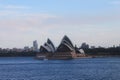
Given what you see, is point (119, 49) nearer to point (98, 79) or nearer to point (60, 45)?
point (60, 45)

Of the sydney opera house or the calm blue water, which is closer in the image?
the calm blue water

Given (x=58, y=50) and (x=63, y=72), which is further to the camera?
(x=58, y=50)

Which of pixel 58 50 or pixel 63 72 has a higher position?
pixel 58 50

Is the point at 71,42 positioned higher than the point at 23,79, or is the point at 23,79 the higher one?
the point at 71,42

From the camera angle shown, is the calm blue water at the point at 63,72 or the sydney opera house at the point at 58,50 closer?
the calm blue water at the point at 63,72

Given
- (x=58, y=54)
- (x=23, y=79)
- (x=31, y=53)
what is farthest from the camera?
(x=31, y=53)

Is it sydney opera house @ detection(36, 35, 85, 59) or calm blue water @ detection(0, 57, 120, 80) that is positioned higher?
sydney opera house @ detection(36, 35, 85, 59)

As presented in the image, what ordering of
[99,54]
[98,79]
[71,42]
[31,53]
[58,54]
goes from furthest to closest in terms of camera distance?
[31,53] → [99,54] → [58,54] → [71,42] → [98,79]

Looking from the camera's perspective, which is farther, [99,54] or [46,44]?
[99,54]

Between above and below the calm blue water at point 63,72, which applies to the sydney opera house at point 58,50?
above

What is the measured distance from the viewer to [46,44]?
476 feet

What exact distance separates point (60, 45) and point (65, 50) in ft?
6.32

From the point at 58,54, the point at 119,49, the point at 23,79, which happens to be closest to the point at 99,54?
the point at 119,49

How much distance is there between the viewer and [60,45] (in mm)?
139750
